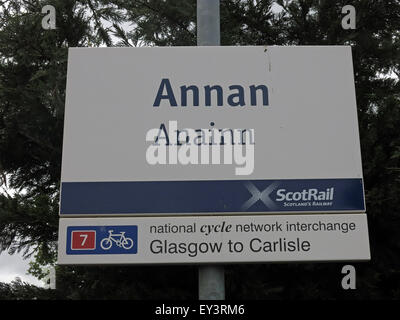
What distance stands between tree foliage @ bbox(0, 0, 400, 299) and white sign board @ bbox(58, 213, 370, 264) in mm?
1127

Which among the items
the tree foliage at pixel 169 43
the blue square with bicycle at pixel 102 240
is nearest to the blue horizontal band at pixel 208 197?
the blue square with bicycle at pixel 102 240

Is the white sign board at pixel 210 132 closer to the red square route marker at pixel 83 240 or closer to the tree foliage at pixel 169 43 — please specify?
the red square route marker at pixel 83 240

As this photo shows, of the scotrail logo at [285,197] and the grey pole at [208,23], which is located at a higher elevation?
the grey pole at [208,23]

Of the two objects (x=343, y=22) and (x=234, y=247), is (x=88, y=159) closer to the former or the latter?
(x=234, y=247)

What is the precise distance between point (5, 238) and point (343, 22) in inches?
178

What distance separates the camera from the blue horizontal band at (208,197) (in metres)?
4.82

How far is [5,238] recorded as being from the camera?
638 cm

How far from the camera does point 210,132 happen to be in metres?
5.12

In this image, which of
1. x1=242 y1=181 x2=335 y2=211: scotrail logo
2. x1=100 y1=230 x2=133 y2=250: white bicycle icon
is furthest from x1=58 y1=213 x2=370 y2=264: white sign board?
x1=242 y1=181 x2=335 y2=211: scotrail logo

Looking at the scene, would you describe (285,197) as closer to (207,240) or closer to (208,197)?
(208,197)

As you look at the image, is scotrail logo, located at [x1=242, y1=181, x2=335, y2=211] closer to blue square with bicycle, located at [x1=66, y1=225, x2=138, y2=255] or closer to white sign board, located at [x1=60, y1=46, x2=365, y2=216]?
white sign board, located at [x1=60, y1=46, x2=365, y2=216]

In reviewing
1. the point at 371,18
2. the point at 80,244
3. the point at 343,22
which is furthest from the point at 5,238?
the point at 371,18

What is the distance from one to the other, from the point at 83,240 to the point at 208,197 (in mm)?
1113

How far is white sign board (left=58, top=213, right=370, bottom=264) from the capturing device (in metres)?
4.70
